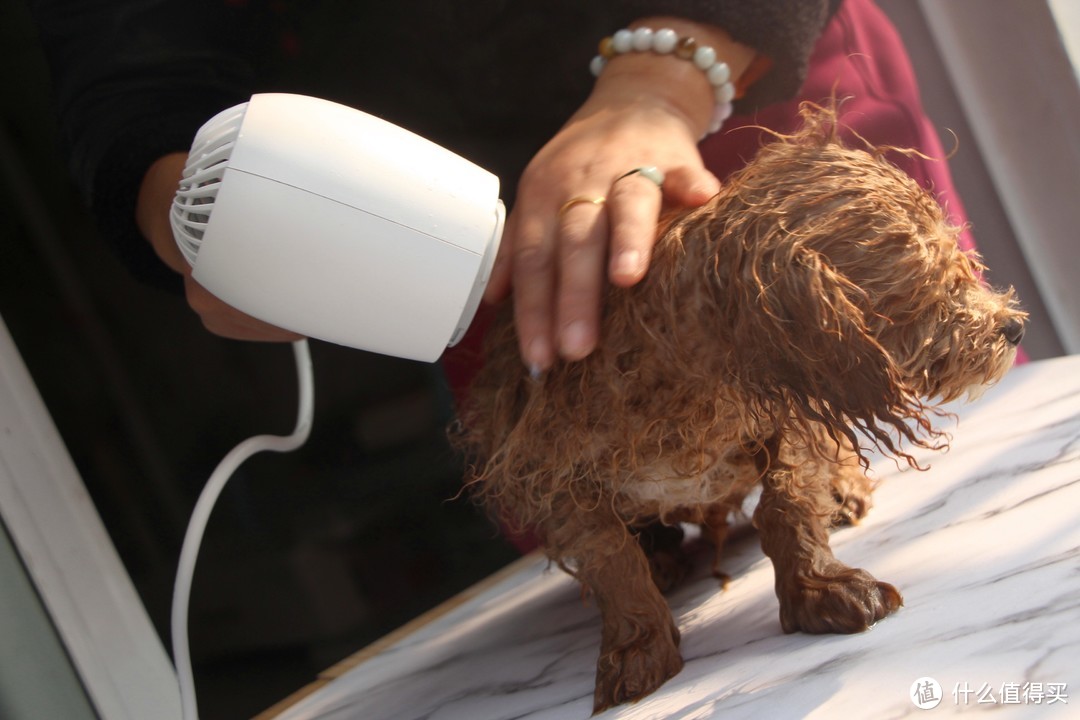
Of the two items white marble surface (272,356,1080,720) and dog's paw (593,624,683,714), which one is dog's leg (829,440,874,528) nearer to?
white marble surface (272,356,1080,720)

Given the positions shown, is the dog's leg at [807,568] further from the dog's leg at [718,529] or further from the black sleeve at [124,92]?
the black sleeve at [124,92]

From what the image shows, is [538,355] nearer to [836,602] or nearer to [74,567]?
[836,602]

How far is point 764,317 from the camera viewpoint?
647mm

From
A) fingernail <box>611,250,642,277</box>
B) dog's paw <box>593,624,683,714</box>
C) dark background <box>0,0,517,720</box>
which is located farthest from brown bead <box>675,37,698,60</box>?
dark background <box>0,0,517,720</box>

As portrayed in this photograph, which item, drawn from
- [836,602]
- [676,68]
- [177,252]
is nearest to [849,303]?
[836,602]

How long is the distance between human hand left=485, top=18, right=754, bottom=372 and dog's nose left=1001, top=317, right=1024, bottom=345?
0.88ft

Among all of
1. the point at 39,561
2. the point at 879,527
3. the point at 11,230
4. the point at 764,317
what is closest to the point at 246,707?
the point at 39,561

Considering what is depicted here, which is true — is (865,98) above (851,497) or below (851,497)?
above

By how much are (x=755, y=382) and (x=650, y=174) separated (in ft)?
0.74

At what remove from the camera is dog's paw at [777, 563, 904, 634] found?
77 cm

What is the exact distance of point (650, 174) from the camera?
783mm

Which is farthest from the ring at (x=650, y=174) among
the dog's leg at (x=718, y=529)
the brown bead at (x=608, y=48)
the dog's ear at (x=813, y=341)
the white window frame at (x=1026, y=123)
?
the white window frame at (x=1026, y=123)

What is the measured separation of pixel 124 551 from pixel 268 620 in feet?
0.93

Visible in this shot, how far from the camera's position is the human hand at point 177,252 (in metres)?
0.84
